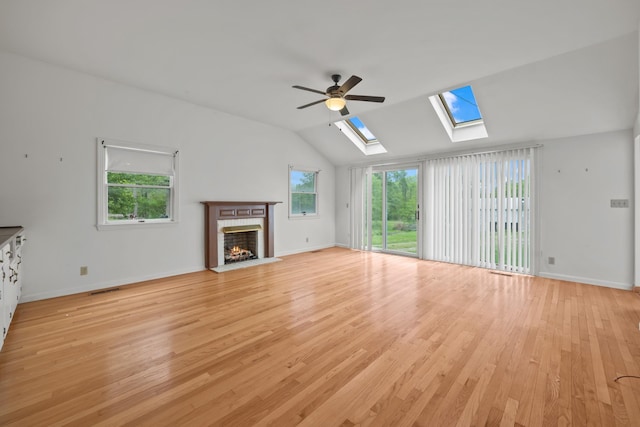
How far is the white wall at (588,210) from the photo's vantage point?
13.1 feet

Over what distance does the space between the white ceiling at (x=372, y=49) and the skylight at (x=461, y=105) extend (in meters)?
0.35

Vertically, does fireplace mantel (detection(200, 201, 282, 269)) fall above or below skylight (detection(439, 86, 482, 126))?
below

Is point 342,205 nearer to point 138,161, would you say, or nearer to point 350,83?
point 350,83

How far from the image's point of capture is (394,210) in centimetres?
679

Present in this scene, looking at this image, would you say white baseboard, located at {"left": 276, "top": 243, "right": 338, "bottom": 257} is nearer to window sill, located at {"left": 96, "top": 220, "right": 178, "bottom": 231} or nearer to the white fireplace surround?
the white fireplace surround

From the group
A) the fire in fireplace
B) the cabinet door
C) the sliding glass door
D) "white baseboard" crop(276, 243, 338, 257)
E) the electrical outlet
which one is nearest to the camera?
the cabinet door

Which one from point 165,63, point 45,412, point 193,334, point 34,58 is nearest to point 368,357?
point 193,334

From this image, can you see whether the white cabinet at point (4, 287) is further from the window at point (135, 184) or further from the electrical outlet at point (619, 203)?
the electrical outlet at point (619, 203)

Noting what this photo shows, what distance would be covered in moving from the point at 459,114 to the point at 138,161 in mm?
5547

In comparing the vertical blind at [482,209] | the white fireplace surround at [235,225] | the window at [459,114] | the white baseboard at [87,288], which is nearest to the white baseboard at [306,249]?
the white fireplace surround at [235,225]

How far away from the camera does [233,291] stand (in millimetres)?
3889

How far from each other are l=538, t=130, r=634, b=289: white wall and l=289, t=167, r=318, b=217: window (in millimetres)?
4700

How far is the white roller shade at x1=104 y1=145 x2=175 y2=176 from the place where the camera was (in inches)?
161

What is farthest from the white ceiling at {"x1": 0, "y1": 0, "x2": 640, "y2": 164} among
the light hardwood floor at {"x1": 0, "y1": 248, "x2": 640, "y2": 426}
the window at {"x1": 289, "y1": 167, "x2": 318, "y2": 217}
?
the light hardwood floor at {"x1": 0, "y1": 248, "x2": 640, "y2": 426}
